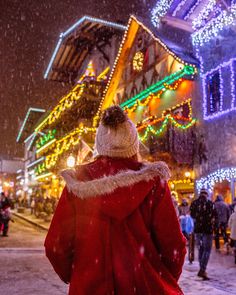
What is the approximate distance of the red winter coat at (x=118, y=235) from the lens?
2.47 meters

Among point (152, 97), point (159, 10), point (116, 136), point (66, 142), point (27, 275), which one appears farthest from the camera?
point (66, 142)

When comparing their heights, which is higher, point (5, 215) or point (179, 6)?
point (179, 6)

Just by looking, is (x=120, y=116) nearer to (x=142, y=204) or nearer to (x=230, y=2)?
(x=142, y=204)

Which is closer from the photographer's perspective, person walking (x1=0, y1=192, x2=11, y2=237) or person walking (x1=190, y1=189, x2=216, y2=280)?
person walking (x1=190, y1=189, x2=216, y2=280)

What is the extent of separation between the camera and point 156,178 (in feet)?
8.71

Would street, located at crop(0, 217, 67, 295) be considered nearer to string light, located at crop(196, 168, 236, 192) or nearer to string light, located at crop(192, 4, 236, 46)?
string light, located at crop(196, 168, 236, 192)

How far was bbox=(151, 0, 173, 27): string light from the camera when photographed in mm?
19947

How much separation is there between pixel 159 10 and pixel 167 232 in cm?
1961

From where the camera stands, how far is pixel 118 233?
255 centimetres

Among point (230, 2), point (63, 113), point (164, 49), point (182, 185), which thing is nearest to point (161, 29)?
point (164, 49)

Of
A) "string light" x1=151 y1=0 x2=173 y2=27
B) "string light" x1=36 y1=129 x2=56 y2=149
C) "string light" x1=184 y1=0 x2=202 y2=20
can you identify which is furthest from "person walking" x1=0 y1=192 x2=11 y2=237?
"string light" x1=36 y1=129 x2=56 y2=149

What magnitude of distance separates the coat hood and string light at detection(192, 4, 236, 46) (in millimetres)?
14662

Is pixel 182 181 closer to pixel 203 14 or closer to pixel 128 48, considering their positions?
pixel 203 14

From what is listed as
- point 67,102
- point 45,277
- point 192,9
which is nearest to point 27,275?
point 45,277
